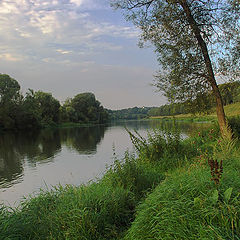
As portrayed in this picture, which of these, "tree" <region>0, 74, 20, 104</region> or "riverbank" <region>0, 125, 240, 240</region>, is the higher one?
"tree" <region>0, 74, 20, 104</region>

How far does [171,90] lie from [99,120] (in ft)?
289

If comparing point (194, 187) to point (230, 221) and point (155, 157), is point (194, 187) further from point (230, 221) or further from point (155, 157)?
point (155, 157)

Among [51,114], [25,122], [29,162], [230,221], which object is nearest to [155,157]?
[230,221]

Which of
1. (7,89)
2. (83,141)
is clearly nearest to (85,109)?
(7,89)

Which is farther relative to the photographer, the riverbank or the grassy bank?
the grassy bank

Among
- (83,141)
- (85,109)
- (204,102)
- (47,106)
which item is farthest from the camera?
(85,109)

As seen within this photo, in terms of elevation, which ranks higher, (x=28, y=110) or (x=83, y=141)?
(x=28, y=110)

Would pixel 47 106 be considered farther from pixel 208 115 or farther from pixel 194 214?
pixel 194 214

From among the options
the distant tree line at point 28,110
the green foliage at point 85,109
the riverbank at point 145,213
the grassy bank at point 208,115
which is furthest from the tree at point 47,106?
the riverbank at point 145,213

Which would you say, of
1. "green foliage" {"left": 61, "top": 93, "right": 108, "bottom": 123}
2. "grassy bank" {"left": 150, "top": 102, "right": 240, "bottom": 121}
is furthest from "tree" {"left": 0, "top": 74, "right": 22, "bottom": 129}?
"grassy bank" {"left": 150, "top": 102, "right": 240, "bottom": 121}

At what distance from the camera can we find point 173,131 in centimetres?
889

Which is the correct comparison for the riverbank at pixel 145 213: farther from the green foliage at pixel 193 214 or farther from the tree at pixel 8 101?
the tree at pixel 8 101

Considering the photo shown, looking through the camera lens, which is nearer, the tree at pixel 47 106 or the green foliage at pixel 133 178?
the green foliage at pixel 133 178

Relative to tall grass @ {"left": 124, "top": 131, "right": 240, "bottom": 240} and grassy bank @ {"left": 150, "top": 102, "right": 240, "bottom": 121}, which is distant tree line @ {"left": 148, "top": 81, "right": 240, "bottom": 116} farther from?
tall grass @ {"left": 124, "top": 131, "right": 240, "bottom": 240}
